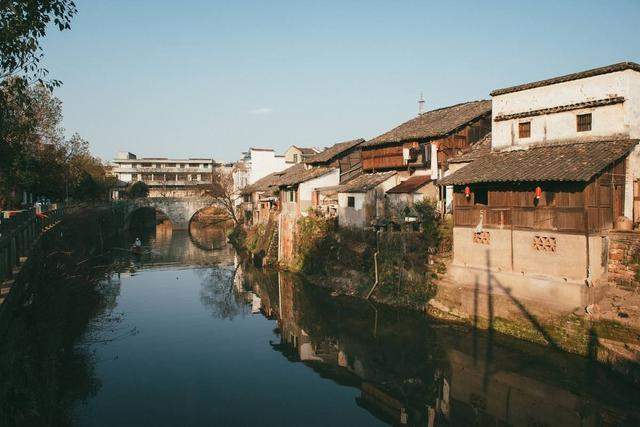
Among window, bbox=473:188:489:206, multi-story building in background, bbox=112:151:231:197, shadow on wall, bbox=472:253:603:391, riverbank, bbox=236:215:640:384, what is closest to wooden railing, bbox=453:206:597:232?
window, bbox=473:188:489:206

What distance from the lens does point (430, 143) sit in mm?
30172

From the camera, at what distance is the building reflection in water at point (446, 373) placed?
1377 cm

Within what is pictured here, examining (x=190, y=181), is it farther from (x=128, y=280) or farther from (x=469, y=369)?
(x=469, y=369)

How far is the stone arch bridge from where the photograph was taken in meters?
67.6

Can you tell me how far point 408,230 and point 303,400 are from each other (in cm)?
1285

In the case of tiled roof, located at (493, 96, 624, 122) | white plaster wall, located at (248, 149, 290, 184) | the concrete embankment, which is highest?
white plaster wall, located at (248, 149, 290, 184)

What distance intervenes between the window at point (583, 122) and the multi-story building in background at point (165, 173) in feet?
271

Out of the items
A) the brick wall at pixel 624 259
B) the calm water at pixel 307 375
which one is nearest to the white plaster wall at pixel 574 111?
the brick wall at pixel 624 259

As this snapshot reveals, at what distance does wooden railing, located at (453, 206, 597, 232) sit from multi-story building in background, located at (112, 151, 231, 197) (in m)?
79.9

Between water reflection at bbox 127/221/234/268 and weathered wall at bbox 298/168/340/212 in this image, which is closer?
weathered wall at bbox 298/168/340/212

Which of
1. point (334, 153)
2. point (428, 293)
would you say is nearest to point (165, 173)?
point (334, 153)

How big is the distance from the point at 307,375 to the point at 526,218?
Answer: 11.1 metres

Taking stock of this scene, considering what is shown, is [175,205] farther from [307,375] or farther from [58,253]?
[307,375]

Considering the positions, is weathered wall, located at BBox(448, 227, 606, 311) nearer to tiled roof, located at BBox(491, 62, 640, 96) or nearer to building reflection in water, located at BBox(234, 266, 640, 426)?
building reflection in water, located at BBox(234, 266, 640, 426)
